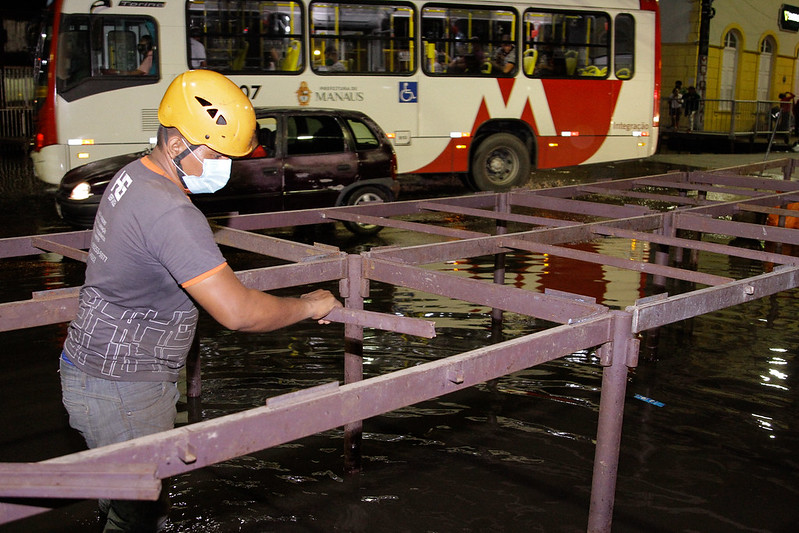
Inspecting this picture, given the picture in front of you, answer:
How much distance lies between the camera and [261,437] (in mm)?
2084

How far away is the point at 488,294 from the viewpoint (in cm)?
328

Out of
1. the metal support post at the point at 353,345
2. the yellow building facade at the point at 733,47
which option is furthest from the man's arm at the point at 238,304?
the yellow building facade at the point at 733,47

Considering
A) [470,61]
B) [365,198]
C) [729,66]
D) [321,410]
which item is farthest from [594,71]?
[729,66]

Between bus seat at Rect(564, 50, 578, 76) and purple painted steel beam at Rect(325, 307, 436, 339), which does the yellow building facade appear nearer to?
bus seat at Rect(564, 50, 578, 76)

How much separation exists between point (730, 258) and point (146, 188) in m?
8.79

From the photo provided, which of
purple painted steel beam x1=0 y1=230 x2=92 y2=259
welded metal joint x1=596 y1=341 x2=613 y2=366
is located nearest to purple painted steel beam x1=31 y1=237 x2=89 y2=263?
purple painted steel beam x1=0 y1=230 x2=92 y2=259

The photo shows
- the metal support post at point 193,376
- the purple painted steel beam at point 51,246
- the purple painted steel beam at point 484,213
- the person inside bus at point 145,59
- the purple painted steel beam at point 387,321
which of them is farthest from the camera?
the person inside bus at point 145,59

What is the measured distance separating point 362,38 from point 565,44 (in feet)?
13.1

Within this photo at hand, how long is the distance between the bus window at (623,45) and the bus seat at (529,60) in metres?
1.79

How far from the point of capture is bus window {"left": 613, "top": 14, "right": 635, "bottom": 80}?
14.8 metres

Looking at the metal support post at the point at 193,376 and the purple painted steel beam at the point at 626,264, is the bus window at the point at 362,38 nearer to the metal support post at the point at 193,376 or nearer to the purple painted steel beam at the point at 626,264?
the metal support post at the point at 193,376

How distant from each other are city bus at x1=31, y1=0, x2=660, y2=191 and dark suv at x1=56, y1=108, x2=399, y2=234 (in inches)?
63.3

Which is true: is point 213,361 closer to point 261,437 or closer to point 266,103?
point 261,437

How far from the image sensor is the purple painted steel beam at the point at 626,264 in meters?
3.81
